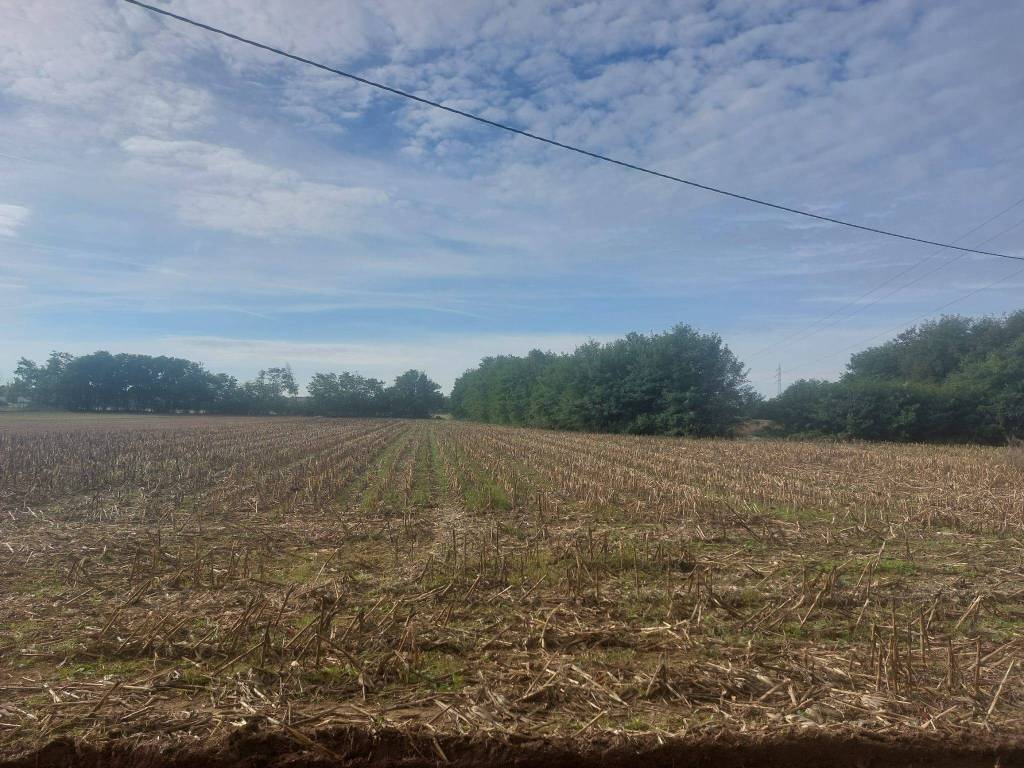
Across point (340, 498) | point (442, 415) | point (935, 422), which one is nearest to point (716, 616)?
point (340, 498)

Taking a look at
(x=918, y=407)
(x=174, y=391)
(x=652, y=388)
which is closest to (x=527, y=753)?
(x=652, y=388)

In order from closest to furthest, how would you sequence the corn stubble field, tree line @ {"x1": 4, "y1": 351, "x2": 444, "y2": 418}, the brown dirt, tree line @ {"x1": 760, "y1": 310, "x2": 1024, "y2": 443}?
1. the brown dirt
2. the corn stubble field
3. tree line @ {"x1": 760, "y1": 310, "x2": 1024, "y2": 443}
4. tree line @ {"x1": 4, "y1": 351, "x2": 444, "y2": 418}

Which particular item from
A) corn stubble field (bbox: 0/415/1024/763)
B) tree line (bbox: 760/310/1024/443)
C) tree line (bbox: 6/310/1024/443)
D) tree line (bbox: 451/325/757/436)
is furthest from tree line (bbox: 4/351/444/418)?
corn stubble field (bbox: 0/415/1024/763)

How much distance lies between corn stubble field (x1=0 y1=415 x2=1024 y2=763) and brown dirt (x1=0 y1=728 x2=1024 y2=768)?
5cm

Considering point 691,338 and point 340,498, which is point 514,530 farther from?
point 691,338

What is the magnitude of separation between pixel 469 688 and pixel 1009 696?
12.4 feet

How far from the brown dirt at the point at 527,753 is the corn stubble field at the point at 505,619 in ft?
0.18

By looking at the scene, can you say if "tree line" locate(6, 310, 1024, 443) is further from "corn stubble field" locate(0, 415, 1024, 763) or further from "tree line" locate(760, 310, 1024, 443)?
"corn stubble field" locate(0, 415, 1024, 763)

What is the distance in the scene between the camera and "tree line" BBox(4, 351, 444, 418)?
96250mm

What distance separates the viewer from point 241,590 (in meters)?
7.12

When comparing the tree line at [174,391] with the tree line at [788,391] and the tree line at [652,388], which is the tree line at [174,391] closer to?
the tree line at [788,391]

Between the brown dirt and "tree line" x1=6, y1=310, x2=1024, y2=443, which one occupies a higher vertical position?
"tree line" x1=6, y1=310, x2=1024, y2=443

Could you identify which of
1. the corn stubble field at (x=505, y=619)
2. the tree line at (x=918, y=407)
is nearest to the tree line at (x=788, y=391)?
the tree line at (x=918, y=407)

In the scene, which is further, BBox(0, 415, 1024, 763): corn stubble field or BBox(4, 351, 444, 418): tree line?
BBox(4, 351, 444, 418): tree line
